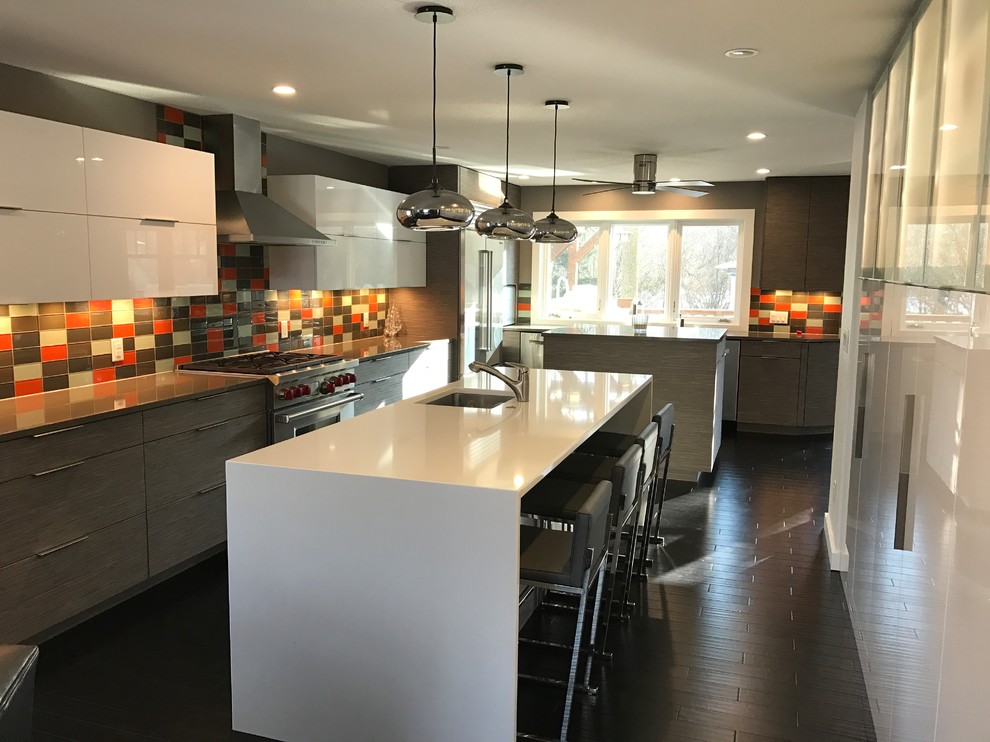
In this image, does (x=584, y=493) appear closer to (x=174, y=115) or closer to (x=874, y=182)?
(x=874, y=182)

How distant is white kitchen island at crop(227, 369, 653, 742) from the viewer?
2.29 m

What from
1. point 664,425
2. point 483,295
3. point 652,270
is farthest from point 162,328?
point 652,270

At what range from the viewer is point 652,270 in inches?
335

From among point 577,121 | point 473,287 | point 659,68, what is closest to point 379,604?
point 659,68

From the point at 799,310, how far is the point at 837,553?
14.0 feet

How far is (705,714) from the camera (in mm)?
2748

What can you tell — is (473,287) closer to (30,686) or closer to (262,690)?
(262,690)

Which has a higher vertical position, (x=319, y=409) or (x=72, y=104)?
(x=72, y=104)

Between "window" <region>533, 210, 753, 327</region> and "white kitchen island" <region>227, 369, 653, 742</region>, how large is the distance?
5958 mm

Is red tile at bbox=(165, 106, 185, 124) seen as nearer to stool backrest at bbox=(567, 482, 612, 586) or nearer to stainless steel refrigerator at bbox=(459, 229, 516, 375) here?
stainless steel refrigerator at bbox=(459, 229, 516, 375)

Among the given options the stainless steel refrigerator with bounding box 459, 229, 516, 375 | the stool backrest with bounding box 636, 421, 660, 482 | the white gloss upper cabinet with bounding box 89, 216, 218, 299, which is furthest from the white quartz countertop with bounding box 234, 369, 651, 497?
the stainless steel refrigerator with bounding box 459, 229, 516, 375

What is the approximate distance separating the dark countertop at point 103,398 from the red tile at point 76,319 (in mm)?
309

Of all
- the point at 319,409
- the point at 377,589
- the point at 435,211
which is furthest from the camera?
the point at 319,409

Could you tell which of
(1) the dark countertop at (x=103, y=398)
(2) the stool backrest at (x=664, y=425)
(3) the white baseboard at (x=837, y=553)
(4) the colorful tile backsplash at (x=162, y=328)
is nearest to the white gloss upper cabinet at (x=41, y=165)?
(4) the colorful tile backsplash at (x=162, y=328)
